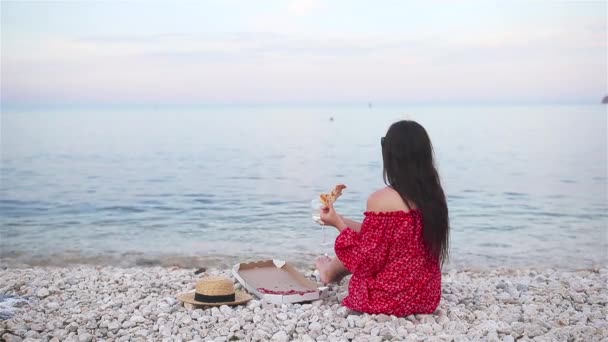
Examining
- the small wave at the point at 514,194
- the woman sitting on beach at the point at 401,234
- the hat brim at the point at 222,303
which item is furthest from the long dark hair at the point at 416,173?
the small wave at the point at 514,194

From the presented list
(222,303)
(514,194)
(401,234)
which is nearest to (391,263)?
(401,234)

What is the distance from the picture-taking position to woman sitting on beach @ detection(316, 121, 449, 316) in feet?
17.6

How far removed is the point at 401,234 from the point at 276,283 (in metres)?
1.68

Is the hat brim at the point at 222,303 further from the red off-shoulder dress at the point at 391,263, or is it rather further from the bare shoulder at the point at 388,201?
the bare shoulder at the point at 388,201

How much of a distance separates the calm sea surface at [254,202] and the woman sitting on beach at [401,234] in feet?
1.47

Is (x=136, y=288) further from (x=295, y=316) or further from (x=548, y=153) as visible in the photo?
(x=548, y=153)

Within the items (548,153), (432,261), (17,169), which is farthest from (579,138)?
(432,261)

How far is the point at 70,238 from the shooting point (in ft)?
40.2

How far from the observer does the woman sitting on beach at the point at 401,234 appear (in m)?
5.38

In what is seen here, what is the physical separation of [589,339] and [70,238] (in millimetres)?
9195

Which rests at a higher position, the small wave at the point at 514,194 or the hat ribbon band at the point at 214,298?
the hat ribbon band at the point at 214,298

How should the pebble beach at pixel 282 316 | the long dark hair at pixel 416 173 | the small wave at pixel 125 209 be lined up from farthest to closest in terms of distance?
the small wave at pixel 125 209 → the long dark hair at pixel 416 173 → the pebble beach at pixel 282 316

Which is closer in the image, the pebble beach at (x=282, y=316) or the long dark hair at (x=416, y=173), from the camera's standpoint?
the pebble beach at (x=282, y=316)

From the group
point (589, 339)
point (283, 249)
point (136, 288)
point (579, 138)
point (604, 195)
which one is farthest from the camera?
point (579, 138)
